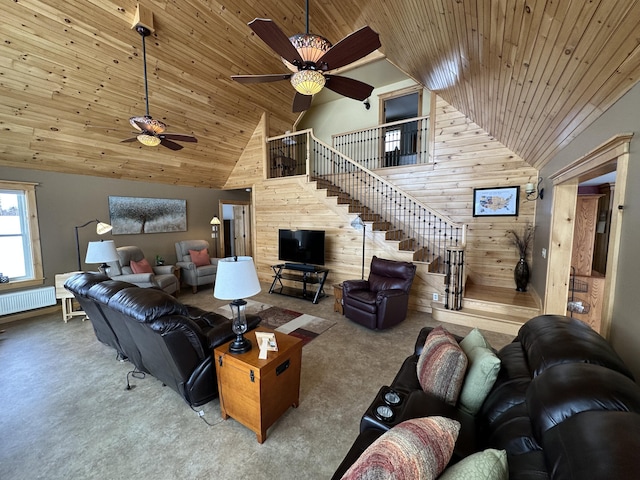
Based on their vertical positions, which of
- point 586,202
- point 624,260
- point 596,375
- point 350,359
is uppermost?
point 586,202

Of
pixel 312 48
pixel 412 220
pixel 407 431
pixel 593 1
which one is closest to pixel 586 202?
pixel 412 220

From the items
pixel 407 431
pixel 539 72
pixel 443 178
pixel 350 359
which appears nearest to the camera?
pixel 407 431

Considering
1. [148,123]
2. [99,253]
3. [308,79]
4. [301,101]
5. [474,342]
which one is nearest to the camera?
[474,342]

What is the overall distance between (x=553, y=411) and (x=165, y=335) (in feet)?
6.81

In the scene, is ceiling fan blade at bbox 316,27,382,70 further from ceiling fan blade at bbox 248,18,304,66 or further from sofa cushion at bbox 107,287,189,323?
sofa cushion at bbox 107,287,189,323

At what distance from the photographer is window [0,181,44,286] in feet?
13.8

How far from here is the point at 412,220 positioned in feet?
17.8

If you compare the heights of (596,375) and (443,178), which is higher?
(443,178)

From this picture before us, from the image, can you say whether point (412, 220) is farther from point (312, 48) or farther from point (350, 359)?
point (312, 48)

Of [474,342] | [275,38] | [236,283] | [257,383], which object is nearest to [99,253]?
[236,283]

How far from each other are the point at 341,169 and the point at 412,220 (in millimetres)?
2187

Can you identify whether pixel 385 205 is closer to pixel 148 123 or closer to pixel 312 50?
pixel 312 50

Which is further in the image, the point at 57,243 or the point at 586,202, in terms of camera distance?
the point at 57,243

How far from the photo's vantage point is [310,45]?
83.5 inches
